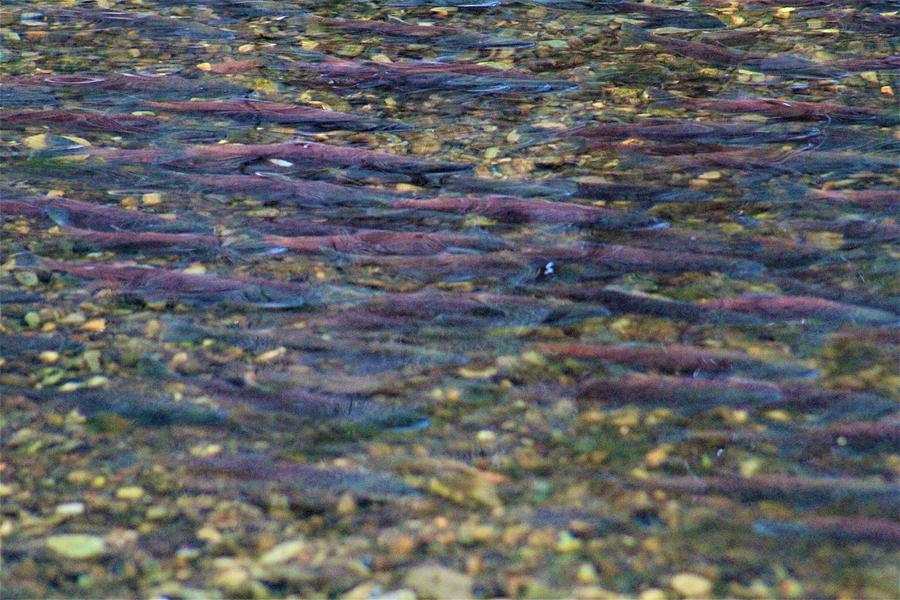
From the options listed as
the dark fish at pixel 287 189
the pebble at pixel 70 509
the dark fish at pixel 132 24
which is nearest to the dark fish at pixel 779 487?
the pebble at pixel 70 509

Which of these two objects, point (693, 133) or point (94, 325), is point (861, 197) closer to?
point (693, 133)

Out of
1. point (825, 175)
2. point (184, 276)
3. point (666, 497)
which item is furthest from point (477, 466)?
point (825, 175)

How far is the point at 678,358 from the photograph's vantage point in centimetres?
297

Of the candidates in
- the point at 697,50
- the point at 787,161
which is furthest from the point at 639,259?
the point at 697,50

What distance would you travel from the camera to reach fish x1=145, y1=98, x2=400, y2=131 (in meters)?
4.62

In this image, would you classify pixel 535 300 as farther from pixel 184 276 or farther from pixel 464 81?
pixel 464 81

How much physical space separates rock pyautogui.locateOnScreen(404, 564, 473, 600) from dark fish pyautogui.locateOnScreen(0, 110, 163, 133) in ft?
9.38

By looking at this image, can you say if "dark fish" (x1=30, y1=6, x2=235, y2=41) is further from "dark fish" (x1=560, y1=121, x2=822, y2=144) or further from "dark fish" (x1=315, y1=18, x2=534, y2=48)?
"dark fish" (x1=560, y1=121, x2=822, y2=144)

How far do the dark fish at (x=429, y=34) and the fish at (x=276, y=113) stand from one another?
980 mm

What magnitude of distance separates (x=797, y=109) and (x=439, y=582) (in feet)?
9.88

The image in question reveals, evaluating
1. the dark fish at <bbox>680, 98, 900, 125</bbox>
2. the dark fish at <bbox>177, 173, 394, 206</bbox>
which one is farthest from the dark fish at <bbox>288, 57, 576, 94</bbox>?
the dark fish at <bbox>177, 173, 394, 206</bbox>

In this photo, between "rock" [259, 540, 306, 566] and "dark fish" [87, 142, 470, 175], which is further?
"dark fish" [87, 142, 470, 175]

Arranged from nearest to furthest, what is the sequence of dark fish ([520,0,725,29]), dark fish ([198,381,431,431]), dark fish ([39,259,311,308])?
dark fish ([198,381,431,431]), dark fish ([39,259,311,308]), dark fish ([520,0,725,29])

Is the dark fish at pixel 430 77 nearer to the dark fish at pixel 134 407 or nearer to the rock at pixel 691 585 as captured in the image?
the dark fish at pixel 134 407
